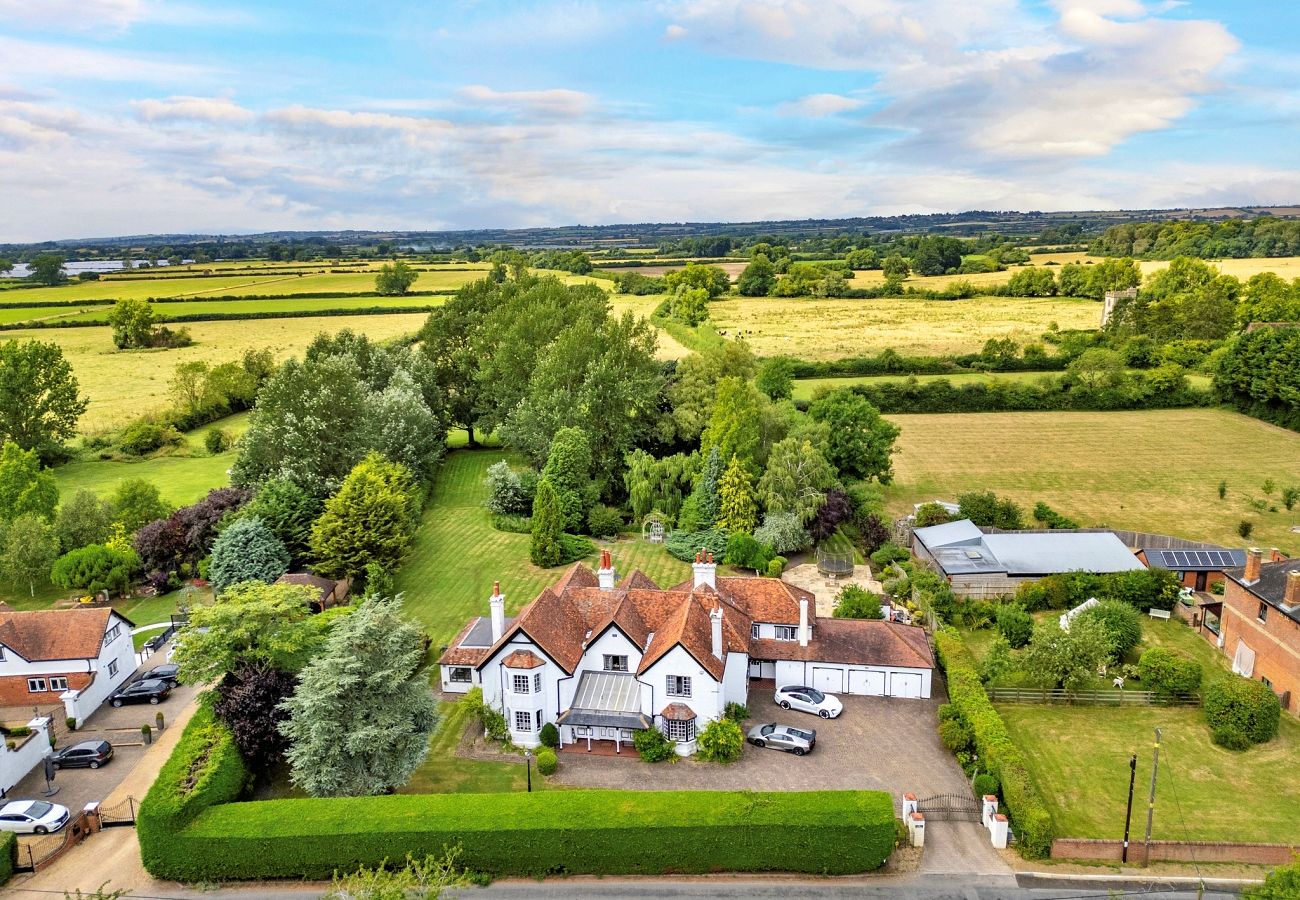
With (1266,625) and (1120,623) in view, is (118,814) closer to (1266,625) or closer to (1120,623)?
(1120,623)

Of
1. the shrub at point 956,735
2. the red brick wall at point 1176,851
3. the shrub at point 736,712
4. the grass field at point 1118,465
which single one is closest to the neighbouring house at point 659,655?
the shrub at point 736,712

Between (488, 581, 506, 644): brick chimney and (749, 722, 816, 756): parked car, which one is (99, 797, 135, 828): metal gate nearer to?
(488, 581, 506, 644): brick chimney

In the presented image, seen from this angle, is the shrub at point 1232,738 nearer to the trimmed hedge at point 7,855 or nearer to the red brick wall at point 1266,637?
the red brick wall at point 1266,637

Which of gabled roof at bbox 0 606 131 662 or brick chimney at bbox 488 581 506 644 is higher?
brick chimney at bbox 488 581 506 644

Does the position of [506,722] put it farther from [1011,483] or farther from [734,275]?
[734,275]

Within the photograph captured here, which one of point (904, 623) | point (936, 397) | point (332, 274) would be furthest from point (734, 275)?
point (904, 623)

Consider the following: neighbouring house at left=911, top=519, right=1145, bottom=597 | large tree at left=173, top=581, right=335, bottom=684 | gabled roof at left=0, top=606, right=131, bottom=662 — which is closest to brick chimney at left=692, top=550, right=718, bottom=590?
large tree at left=173, top=581, right=335, bottom=684
